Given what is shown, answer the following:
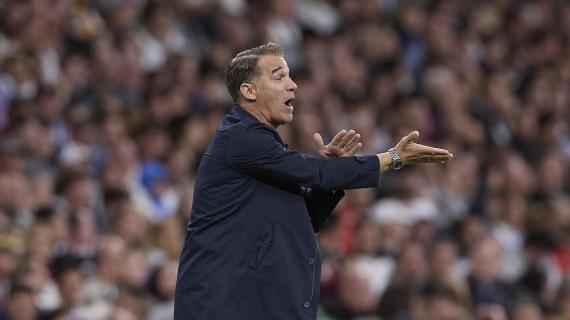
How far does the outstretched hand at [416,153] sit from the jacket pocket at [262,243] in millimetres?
511

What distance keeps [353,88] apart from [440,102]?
0.78 m

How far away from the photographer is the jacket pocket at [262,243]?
4469mm

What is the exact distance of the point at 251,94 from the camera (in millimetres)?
4621

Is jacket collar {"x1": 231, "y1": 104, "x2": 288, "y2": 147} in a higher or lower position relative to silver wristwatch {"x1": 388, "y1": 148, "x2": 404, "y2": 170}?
higher

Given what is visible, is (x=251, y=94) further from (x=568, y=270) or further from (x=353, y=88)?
(x=353, y=88)

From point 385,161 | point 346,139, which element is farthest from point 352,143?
point 385,161

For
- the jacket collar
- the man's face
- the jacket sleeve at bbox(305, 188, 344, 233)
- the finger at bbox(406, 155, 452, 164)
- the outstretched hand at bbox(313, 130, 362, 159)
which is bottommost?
the jacket sleeve at bbox(305, 188, 344, 233)

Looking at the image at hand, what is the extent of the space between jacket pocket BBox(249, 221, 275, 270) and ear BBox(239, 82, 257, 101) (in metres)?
0.45

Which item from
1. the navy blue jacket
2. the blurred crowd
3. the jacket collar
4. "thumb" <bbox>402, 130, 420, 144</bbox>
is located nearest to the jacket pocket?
the navy blue jacket

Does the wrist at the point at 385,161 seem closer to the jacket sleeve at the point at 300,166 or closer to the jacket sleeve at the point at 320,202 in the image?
the jacket sleeve at the point at 300,166

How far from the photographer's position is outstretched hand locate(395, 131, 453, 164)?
4406 millimetres

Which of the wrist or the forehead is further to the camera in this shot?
the forehead

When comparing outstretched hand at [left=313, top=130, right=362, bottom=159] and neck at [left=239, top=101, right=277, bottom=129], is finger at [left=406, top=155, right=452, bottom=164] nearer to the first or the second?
outstretched hand at [left=313, top=130, right=362, bottom=159]

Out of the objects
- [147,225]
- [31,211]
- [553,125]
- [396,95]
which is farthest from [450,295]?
[553,125]
